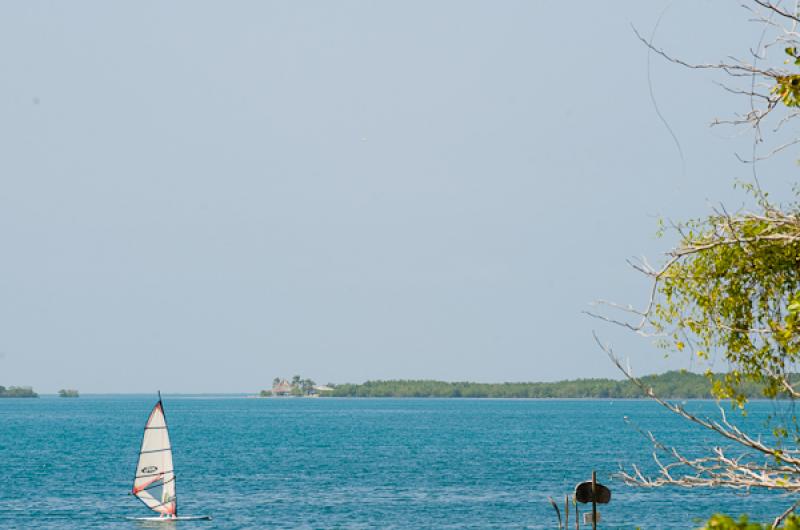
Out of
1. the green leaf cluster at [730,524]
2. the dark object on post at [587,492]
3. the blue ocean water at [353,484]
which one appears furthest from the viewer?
the blue ocean water at [353,484]

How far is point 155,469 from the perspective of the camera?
2301 inches

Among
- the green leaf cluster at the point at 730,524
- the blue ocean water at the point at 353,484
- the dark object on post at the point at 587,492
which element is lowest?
the blue ocean water at the point at 353,484

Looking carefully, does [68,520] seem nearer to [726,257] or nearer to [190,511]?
[190,511]

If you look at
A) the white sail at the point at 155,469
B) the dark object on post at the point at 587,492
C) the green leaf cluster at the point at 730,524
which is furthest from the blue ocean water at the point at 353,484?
the green leaf cluster at the point at 730,524

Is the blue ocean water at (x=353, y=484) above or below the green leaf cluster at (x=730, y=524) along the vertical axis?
below

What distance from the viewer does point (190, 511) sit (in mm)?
61969

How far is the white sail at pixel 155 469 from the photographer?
58156mm

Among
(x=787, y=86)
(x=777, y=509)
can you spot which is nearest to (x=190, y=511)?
(x=777, y=509)

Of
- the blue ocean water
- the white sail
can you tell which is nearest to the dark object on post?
the blue ocean water

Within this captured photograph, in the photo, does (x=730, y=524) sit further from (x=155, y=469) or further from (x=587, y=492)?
(x=155, y=469)

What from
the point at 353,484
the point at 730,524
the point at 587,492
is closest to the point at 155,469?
the point at 353,484

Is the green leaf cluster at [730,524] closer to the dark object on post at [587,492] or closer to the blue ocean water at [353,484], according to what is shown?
the dark object on post at [587,492]

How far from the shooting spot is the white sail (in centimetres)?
5816

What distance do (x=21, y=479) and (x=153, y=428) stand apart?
30968 mm
